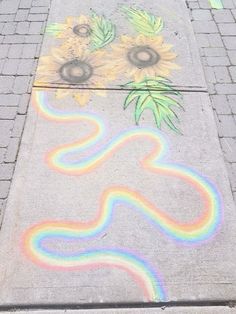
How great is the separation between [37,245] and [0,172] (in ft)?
2.47

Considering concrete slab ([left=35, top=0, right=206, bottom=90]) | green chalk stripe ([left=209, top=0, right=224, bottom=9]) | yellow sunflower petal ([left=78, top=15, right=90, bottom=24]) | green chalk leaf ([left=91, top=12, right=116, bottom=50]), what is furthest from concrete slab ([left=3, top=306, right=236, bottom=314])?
green chalk stripe ([left=209, top=0, right=224, bottom=9])

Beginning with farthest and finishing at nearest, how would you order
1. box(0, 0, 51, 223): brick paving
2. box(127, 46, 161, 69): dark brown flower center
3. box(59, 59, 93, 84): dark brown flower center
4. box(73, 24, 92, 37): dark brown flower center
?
box(73, 24, 92, 37): dark brown flower center, box(127, 46, 161, 69): dark brown flower center, box(59, 59, 93, 84): dark brown flower center, box(0, 0, 51, 223): brick paving

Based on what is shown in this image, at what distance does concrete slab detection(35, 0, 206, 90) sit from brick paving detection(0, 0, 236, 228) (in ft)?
0.37

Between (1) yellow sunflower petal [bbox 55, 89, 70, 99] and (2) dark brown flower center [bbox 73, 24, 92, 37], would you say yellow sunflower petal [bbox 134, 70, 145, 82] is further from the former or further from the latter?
(2) dark brown flower center [bbox 73, 24, 92, 37]

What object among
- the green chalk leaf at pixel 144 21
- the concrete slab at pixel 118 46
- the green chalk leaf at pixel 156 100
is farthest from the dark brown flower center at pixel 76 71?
the green chalk leaf at pixel 144 21

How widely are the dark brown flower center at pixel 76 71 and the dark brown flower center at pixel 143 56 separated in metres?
0.46

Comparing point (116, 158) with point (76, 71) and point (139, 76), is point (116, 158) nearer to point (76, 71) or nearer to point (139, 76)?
point (139, 76)

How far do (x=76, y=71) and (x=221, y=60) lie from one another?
4.95 feet

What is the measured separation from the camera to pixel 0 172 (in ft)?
10.8

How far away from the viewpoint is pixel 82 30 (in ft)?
15.0

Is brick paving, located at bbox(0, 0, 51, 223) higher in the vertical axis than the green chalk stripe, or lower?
lower

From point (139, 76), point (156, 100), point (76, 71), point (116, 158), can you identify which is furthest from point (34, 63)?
point (116, 158)

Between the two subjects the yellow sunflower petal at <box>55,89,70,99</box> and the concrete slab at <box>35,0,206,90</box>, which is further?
the concrete slab at <box>35,0,206,90</box>

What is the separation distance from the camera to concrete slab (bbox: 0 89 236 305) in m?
2.69
